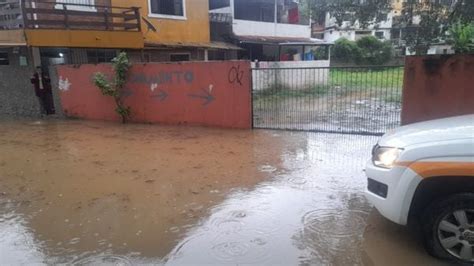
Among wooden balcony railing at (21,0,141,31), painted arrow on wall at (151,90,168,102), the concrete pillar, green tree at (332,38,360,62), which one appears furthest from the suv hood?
green tree at (332,38,360,62)

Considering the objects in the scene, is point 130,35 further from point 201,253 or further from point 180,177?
point 201,253

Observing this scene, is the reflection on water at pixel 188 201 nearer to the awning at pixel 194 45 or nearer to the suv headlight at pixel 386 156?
the suv headlight at pixel 386 156

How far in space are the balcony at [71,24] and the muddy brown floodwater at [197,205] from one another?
524 cm

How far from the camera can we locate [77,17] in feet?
45.5

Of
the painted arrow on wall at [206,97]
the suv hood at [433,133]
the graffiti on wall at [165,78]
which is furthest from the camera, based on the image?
the graffiti on wall at [165,78]

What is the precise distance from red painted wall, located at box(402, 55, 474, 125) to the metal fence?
118 centimetres

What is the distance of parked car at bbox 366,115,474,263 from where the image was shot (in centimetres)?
309

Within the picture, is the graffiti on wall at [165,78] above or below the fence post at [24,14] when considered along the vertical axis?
below

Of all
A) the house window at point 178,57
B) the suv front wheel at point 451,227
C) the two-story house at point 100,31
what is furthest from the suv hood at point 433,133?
the house window at point 178,57

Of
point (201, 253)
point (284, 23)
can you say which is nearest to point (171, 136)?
point (201, 253)

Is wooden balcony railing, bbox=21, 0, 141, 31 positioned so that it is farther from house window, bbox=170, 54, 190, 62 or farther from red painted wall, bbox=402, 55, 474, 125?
red painted wall, bbox=402, 55, 474, 125

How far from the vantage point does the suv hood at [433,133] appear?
126 inches

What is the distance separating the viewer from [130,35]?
14297mm

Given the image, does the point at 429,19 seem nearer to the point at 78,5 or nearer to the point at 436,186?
the point at 436,186
